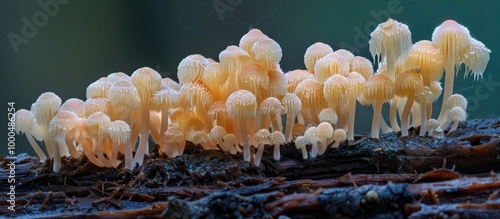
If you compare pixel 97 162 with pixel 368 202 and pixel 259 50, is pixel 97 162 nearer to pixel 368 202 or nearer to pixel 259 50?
pixel 259 50

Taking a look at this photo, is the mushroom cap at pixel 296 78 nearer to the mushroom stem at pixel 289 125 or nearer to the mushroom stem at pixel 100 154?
the mushroom stem at pixel 289 125

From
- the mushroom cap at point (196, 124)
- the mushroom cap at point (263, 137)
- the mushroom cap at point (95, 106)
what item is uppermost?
the mushroom cap at point (95, 106)

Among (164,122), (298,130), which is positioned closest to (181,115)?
(164,122)

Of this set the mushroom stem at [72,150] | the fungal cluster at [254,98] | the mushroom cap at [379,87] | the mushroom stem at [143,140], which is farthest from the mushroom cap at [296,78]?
the mushroom stem at [72,150]

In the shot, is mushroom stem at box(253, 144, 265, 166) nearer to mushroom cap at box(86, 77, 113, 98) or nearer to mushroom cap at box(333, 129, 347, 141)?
mushroom cap at box(333, 129, 347, 141)

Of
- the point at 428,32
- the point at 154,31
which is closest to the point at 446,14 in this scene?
the point at 428,32

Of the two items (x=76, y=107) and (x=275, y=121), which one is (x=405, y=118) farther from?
(x=76, y=107)

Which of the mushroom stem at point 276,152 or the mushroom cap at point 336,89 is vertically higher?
the mushroom cap at point 336,89
